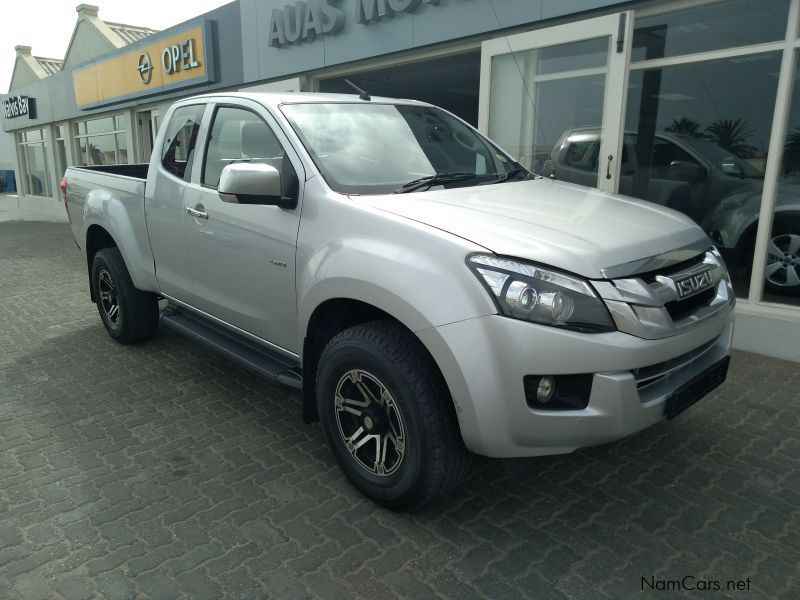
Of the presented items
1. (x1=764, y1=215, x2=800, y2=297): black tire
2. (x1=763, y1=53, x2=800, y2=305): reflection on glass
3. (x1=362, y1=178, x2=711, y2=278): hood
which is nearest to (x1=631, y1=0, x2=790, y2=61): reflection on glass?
(x1=763, y1=53, x2=800, y2=305): reflection on glass

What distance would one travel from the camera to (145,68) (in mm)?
14039

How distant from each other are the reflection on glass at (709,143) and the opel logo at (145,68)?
11.8 meters

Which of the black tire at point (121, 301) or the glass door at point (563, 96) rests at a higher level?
the glass door at point (563, 96)

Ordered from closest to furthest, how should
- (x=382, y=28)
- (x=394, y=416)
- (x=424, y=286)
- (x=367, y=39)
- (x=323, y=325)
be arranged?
(x=424, y=286) < (x=394, y=416) < (x=323, y=325) < (x=382, y=28) < (x=367, y=39)

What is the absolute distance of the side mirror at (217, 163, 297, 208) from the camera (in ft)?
9.17

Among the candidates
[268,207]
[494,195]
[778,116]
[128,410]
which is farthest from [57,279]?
[778,116]

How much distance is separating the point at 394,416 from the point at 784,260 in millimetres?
4200

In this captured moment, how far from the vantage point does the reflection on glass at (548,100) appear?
596 cm

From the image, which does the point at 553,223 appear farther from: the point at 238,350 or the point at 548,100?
the point at 548,100

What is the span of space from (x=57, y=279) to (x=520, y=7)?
7.02 metres

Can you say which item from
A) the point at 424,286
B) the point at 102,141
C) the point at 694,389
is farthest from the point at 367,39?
the point at 102,141

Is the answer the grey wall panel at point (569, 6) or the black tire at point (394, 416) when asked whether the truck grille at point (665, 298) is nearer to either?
the black tire at point (394, 416)

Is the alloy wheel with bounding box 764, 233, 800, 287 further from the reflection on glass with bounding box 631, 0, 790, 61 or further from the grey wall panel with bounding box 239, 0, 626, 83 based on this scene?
the grey wall panel with bounding box 239, 0, 626, 83

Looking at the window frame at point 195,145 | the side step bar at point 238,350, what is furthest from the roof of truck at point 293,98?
the side step bar at point 238,350
